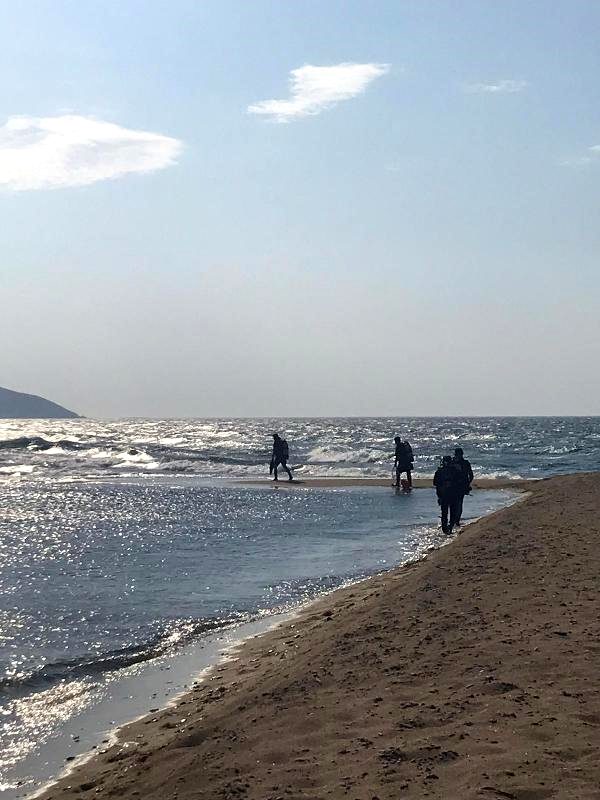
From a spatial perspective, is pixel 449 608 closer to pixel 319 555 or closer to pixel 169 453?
pixel 319 555

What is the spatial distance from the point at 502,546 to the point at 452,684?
23.4 ft

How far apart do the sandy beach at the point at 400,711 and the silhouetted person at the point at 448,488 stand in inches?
341

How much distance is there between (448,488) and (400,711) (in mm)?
13232

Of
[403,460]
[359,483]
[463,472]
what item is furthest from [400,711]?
[359,483]

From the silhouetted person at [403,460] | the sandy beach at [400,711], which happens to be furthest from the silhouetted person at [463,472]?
the silhouetted person at [403,460]

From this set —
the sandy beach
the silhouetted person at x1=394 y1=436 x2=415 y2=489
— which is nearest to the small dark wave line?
the sandy beach

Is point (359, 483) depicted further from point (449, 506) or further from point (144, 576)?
point (144, 576)

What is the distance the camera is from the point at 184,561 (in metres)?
16.4

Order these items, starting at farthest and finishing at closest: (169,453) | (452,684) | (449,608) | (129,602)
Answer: (169,453) → (129,602) → (449,608) → (452,684)

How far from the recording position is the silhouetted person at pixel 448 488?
1912cm

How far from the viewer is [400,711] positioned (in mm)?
6027

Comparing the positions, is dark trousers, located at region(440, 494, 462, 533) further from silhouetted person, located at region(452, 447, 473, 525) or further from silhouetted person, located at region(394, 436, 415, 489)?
silhouetted person, located at region(394, 436, 415, 489)

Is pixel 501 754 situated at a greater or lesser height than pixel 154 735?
greater

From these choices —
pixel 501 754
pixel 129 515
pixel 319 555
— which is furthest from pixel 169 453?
pixel 501 754
